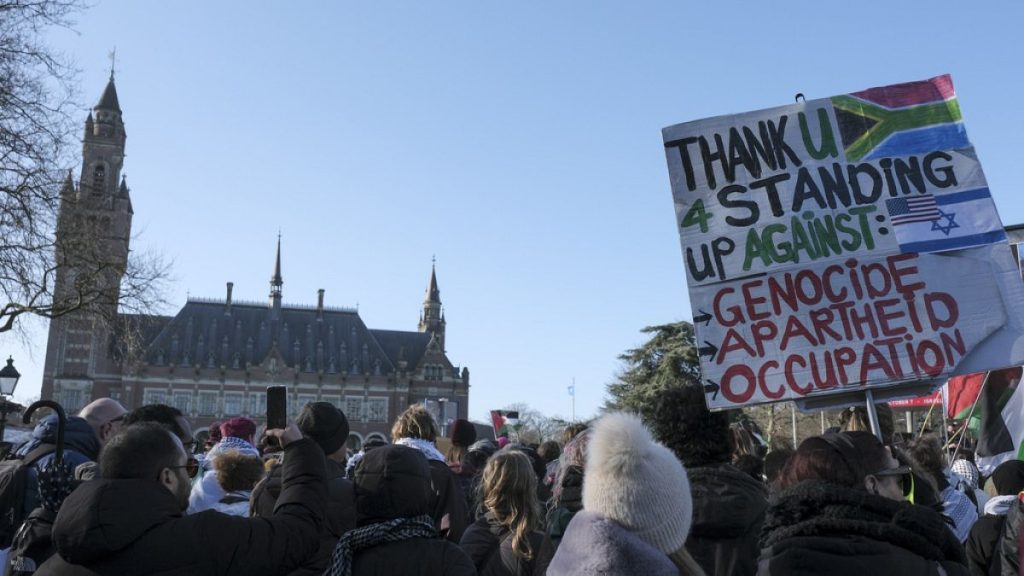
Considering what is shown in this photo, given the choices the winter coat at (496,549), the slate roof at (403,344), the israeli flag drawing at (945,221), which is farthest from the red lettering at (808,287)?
the slate roof at (403,344)

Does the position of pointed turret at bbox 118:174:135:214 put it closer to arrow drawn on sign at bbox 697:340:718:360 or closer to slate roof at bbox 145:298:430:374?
slate roof at bbox 145:298:430:374

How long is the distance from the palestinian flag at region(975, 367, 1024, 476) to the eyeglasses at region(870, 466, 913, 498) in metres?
3.59

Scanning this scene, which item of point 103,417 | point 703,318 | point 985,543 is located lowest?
point 985,543

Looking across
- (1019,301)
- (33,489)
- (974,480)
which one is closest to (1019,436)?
(974,480)

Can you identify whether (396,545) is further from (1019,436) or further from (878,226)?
(1019,436)

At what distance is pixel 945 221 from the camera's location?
16.5 feet

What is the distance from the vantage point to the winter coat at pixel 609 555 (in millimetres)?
2549

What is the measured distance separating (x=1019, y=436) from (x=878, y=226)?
298 centimetres

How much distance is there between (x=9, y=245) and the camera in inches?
692

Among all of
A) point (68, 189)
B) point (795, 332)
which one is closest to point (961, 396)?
point (795, 332)

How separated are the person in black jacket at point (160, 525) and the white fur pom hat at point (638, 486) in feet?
3.67

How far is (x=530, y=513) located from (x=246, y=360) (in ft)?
271

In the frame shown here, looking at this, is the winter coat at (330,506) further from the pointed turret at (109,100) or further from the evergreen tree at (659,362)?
the pointed turret at (109,100)

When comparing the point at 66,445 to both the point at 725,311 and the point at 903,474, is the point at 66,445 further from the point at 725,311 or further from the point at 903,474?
the point at 903,474
